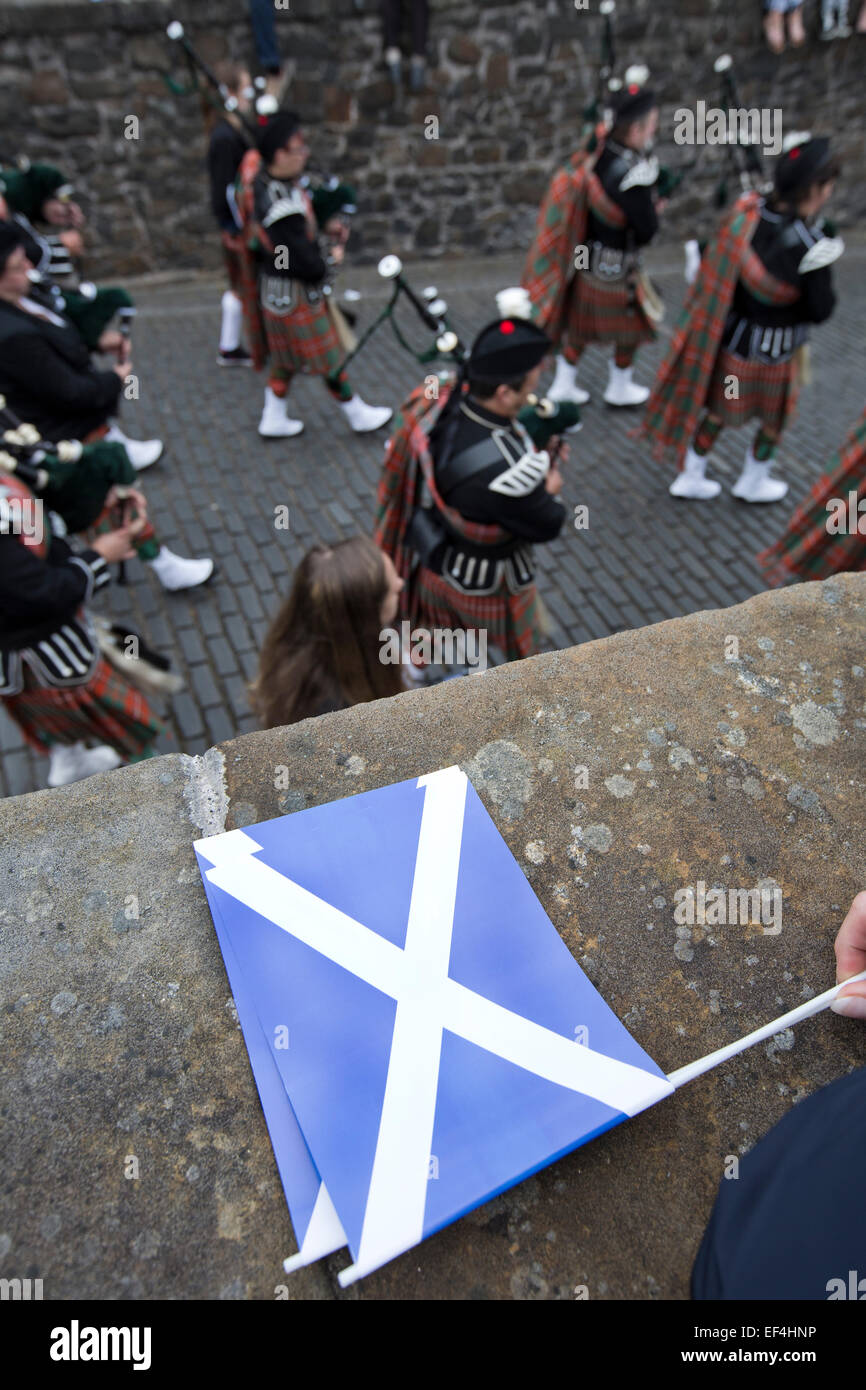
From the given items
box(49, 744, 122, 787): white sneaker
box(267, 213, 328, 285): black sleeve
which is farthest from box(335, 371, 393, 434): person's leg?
box(49, 744, 122, 787): white sneaker

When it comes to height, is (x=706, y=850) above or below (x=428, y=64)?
below

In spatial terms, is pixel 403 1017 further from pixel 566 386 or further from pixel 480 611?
pixel 566 386

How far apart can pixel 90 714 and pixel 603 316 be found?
432 cm

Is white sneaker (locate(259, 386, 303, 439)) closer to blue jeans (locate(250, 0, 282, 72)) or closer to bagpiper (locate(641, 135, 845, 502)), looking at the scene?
bagpiper (locate(641, 135, 845, 502))

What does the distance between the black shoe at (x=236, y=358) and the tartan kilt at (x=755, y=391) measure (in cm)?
356

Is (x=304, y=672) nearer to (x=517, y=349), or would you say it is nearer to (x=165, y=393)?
(x=517, y=349)

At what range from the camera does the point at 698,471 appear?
545cm

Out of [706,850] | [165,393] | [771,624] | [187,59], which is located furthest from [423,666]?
[187,59]

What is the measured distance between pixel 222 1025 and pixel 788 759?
101 centimetres

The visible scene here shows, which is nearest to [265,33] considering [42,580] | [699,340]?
[699,340]

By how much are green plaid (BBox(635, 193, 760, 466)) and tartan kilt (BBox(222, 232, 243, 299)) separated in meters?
2.78

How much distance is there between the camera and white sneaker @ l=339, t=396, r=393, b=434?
5.89 meters

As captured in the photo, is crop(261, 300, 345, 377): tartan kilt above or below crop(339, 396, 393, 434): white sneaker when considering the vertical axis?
above

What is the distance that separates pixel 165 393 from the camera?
20.8ft
